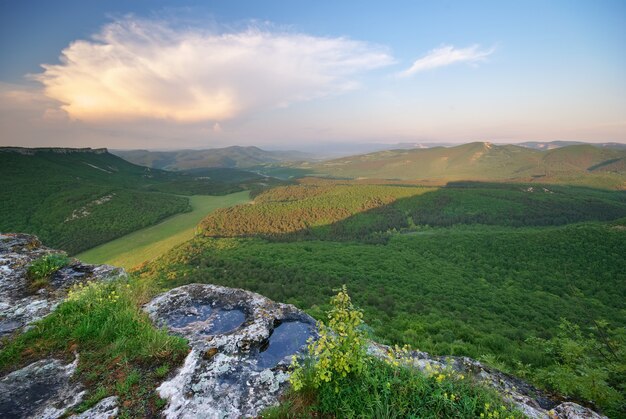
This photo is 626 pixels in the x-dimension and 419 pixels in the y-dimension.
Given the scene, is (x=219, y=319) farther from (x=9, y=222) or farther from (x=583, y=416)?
(x=9, y=222)

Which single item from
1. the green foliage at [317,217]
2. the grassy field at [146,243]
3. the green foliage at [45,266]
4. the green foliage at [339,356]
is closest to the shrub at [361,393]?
the green foliage at [339,356]

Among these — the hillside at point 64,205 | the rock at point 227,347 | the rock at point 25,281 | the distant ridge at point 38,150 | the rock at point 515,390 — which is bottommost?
the hillside at point 64,205

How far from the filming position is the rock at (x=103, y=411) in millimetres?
3930

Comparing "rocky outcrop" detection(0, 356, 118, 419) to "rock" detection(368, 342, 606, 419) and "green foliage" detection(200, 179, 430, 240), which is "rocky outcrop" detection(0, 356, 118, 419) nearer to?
"rock" detection(368, 342, 606, 419)

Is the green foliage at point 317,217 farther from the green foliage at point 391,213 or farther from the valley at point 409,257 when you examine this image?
the valley at point 409,257

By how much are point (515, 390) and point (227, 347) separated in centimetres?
630

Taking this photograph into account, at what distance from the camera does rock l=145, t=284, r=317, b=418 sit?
4406mm

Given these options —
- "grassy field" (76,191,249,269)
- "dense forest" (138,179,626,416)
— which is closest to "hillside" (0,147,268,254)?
"grassy field" (76,191,249,269)

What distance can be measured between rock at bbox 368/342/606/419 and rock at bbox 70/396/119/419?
4407 mm

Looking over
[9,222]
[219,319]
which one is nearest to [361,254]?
[219,319]

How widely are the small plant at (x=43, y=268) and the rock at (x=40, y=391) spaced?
13.4ft

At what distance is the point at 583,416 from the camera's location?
16.1 feet

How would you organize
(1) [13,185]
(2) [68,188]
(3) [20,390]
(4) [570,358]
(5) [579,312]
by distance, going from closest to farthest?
(3) [20,390], (4) [570,358], (5) [579,312], (1) [13,185], (2) [68,188]

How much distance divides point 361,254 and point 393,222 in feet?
149
